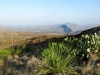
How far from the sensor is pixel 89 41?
33.0 ft

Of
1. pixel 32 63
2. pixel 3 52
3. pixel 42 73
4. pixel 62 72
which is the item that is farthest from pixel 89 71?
pixel 3 52

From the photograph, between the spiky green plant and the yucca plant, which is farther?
the spiky green plant

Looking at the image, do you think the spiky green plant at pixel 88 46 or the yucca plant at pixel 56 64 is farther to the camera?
the spiky green plant at pixel 88 46

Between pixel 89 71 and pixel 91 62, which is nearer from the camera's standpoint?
pixel 89 71

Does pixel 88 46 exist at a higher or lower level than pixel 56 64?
higher

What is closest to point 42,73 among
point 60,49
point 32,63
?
point 60,49

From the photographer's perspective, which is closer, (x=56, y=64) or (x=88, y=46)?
(x=56, y=64)

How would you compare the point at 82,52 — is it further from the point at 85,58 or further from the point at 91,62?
the point at 91,62

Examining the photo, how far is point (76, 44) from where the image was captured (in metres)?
10.6

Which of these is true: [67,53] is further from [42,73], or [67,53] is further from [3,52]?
[3,52]

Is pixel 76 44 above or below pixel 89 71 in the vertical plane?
above

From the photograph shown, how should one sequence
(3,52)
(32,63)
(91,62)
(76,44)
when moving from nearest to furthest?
(91,62) < (32,63) < (76,44) < (3,52)

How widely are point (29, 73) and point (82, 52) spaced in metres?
2.97

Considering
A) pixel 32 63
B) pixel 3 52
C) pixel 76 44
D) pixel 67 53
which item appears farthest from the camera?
pixel 3 52
